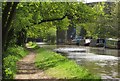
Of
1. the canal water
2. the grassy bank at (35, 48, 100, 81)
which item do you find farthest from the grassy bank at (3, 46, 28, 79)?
the canal water

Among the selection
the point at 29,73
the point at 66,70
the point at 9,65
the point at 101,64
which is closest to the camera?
the point at 9,65

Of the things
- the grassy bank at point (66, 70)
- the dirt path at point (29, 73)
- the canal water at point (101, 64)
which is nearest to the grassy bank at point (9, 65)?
the dirt path at point (29, 73)

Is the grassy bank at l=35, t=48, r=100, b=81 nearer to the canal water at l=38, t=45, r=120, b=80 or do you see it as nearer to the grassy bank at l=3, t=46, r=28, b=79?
the canal water at l=38, t=45, r=120, b=80

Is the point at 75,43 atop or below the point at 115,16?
below

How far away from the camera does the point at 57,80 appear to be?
14406 mm

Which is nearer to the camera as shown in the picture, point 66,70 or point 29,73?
point 29,73

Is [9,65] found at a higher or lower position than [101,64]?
higher

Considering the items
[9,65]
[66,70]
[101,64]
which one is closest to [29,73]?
[66,70]

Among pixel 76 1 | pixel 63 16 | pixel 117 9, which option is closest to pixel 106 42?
pixel 117 9

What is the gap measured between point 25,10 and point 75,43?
62.6 meters

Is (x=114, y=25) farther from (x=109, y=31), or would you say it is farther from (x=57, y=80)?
(x=57, y=80)

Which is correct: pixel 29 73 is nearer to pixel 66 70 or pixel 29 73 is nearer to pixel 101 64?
pixel 66 70

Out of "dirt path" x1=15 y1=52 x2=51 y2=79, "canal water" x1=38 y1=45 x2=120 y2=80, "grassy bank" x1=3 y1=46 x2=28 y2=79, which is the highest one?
"grassy bank" x1=3 y1=46 x2=28 y2=79

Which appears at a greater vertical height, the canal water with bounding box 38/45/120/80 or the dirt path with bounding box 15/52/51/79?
the dirt path with bounding box 15/52/51/79
